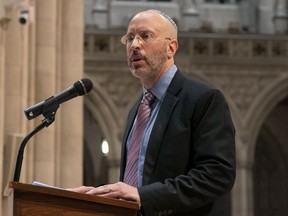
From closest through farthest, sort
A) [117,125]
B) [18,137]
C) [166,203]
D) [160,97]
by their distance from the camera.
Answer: [166,203] < [160,97] < [18,137] < [117,125]

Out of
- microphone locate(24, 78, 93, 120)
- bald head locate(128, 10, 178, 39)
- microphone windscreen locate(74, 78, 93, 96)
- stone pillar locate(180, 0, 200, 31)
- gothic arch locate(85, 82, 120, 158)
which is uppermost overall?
stone pillar locate(180, 0, 200, 31)

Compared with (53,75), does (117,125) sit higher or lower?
lower

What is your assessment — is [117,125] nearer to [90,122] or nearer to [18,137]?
[90,122]

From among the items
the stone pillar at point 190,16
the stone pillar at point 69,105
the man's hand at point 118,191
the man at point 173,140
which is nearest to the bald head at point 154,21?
the man at point 173,140

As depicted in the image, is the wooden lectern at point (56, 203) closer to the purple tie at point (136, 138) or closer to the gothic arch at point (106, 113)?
the purple tie at point (136, 138)

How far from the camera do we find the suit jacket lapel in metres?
2.55

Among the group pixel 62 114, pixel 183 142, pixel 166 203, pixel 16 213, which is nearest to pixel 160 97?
pixel 183 142

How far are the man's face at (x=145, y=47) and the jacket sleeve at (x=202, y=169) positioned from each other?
0.61 feet

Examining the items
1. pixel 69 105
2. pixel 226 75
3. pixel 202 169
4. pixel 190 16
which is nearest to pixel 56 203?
pixel 202 169

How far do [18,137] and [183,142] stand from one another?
4796mm

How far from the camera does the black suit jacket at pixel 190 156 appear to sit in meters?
2.44

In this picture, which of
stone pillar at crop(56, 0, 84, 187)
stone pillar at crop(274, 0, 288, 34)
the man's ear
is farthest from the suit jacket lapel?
stone pillar at crop(274, 0, 288, 34)

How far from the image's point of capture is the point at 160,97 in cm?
266

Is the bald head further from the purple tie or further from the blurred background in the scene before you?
the blurred background
